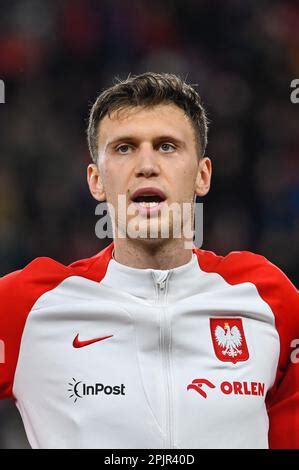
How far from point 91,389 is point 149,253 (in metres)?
0.54

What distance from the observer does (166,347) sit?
2803 mm

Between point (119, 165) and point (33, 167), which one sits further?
point (33, 167)

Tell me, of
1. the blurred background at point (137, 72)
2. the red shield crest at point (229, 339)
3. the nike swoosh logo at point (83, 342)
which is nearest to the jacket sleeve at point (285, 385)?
the red shield crest at point (229, 339)

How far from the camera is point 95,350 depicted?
2.79 metres

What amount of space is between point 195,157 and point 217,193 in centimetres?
268

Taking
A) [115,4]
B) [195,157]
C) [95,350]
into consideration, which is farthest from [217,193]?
[95,350]

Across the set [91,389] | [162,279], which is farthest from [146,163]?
[91,389]

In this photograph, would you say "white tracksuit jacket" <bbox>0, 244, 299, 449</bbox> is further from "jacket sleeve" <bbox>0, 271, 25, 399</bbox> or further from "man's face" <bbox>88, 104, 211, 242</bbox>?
"man's face" <bbox>88, 104, 211, 242</bbox>

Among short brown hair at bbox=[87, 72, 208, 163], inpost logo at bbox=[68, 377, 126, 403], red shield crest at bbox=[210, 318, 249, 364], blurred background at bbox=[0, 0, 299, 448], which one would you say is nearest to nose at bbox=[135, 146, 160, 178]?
short brown hair at bbox=[87, 72, 208, 163]

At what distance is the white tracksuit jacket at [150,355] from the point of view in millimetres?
2674

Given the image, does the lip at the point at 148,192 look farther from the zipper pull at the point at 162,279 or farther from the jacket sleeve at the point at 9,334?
the jacket sleeve at the point at 9,334
